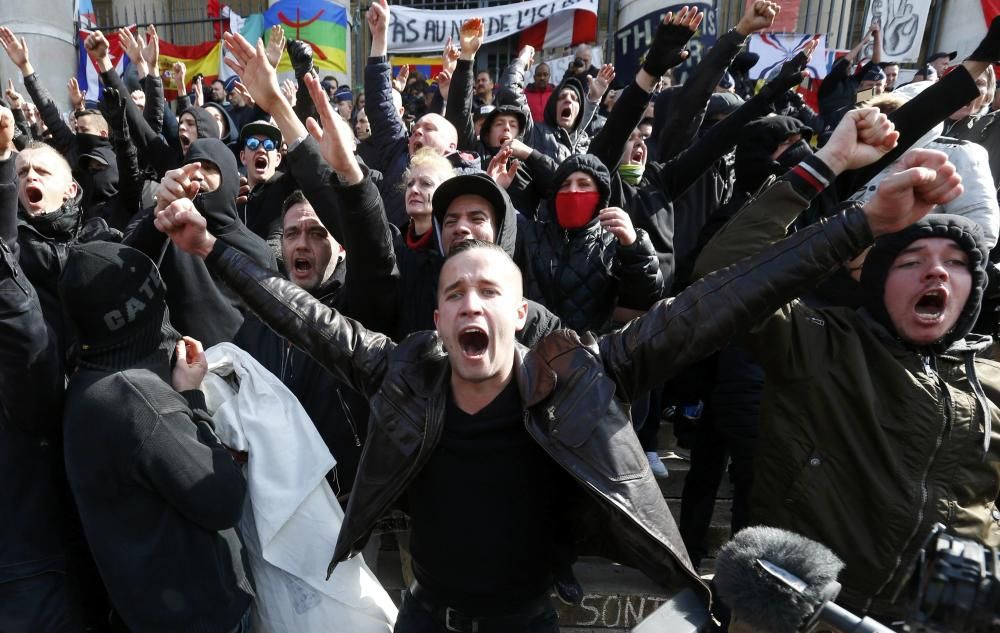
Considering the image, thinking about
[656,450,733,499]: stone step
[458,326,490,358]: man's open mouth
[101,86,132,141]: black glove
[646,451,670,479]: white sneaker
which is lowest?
[656,450,733,499]: stone step

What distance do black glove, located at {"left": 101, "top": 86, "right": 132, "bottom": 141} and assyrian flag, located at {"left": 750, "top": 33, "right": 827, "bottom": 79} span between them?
9.48 meters

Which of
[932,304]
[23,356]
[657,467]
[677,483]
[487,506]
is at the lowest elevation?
[677,483]

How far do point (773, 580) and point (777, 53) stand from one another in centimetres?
1161

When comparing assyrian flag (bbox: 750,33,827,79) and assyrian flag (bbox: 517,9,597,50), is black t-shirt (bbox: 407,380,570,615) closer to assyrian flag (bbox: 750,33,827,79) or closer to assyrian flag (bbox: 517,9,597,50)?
assyrian flag (bbox: 750,33,827,79)

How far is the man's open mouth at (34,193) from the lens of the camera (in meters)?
2.93

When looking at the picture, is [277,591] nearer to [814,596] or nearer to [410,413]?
[410,413]

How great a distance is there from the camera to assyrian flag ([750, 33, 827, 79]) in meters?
10.7

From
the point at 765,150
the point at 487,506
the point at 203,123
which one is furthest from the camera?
the point at 203,123

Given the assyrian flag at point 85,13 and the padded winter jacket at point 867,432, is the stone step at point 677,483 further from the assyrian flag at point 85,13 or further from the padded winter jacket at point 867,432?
the assyrian flag at point 85,13

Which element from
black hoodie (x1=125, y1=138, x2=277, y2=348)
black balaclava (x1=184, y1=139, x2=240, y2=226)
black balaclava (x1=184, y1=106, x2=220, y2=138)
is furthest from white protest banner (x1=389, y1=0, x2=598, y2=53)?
black hoodie (x1=125, y1=138, x2=277, y2=348)

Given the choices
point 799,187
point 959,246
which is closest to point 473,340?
point 799,187

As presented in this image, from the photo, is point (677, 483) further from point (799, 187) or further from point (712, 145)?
point (799, 187)

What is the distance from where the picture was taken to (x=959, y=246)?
2.11m

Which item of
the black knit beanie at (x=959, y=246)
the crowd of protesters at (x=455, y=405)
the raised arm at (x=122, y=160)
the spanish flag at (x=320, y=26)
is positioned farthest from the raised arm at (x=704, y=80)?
the spanish flag at (x=320, y=26)
